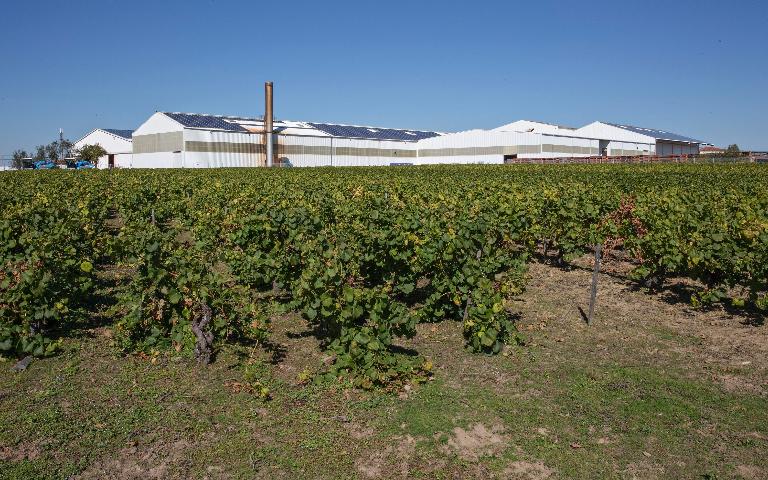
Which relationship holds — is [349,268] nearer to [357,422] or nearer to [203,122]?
[357,422]

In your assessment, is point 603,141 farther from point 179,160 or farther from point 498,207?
point 498,207

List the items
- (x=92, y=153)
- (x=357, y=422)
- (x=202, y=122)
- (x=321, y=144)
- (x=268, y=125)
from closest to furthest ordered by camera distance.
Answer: (x=357, y=422), (x=202, y=122), (x=268, y=125), (x=321, y=144), (x=92, y=153)

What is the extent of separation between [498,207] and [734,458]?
8229 millimetres

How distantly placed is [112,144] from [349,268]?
91037 mm

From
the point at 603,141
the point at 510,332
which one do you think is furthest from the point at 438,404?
the point at 603,141

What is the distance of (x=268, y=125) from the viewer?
6400 centimetres

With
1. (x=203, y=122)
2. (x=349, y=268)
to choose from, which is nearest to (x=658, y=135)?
(x=203, y=122)

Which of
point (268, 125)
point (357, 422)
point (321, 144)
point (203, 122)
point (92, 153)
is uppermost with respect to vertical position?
point (203, 122)

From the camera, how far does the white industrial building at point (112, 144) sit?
8073 centimetres

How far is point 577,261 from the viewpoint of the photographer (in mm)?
12938

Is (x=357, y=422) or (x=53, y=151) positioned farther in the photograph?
(x=53, y=151)

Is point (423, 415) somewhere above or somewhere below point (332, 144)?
below

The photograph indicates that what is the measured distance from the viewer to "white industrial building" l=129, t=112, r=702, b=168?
6100 cm

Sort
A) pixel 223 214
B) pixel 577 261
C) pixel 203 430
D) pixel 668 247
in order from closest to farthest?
pixel 203 430 < pixel 668 247 < pixel 223 214 < pixel 577 261
